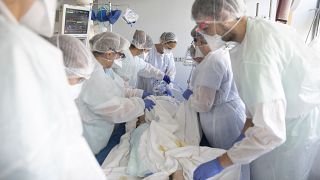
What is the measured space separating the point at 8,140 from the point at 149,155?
909 millimetres

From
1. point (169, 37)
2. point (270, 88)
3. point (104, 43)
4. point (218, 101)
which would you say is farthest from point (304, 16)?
point (270, 88)

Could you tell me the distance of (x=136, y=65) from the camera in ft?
9.46

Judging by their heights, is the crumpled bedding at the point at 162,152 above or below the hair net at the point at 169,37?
below

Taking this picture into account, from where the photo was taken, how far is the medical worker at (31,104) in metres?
0.56

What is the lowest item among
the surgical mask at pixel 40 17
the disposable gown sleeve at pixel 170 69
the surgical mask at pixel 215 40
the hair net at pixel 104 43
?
the disposable gown sleeve at pixel 170 69

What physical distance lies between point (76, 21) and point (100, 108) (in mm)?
849

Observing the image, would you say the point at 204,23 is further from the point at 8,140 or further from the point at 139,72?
the point at 139,72

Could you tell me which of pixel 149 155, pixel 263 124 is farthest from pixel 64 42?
pixel 263 124

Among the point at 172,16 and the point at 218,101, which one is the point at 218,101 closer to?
the point at 218,101

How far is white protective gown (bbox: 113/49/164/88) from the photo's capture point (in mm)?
2697

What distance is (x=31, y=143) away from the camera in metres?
0.58

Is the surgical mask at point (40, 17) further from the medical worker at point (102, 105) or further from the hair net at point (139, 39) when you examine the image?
the hair net at point (139, 39)

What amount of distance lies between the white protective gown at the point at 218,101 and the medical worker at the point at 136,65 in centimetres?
105

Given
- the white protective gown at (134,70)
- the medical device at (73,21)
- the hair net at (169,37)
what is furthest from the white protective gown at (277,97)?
the hair net at (169,37)
